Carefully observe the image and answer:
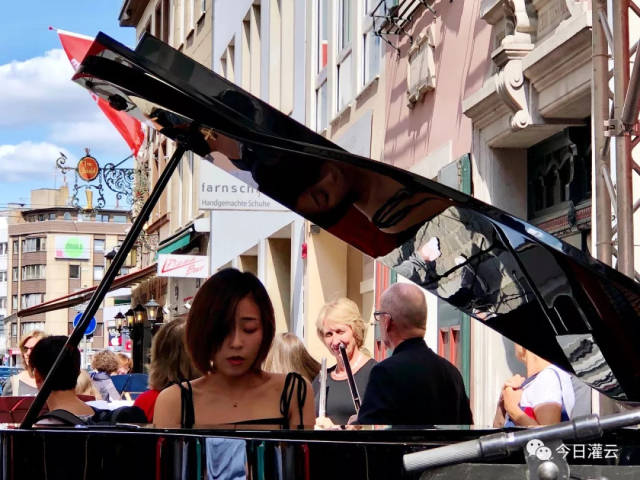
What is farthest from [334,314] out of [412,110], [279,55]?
[279,55]

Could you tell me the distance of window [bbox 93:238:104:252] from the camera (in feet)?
438

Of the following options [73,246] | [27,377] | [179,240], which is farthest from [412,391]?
[73,246]

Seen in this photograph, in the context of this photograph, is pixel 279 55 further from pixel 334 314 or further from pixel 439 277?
pixel 439 277

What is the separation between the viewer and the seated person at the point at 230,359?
3787mm

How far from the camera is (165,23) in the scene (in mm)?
37531

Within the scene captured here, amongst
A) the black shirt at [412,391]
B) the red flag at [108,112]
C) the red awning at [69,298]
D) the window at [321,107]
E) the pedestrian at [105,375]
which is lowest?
the pedestrian at [105,375]

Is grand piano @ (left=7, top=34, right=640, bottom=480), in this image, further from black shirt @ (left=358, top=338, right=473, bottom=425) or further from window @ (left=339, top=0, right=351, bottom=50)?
window @ (left=339, top=0, right=351, bottom=50)

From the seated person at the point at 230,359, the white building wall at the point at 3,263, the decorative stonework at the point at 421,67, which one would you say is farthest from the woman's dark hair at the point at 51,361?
the white building wall at the point at 3,263

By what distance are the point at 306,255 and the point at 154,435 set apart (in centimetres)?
1549

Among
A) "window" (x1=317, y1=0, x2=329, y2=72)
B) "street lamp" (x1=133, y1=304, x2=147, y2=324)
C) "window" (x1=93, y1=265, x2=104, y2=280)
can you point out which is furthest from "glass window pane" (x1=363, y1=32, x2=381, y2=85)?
"window" (x1=93, y1=265, x2=104, y2=280)

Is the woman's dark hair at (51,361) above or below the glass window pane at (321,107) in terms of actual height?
below

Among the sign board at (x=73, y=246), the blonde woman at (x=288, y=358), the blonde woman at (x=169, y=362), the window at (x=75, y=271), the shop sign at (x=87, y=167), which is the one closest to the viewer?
the blonde woman at (x=169, y=362)

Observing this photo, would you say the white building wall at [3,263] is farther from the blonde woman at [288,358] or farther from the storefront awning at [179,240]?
the blonde woman at [288,358]

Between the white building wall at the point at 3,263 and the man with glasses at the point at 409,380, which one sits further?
the white building wall at the point at 3,263
